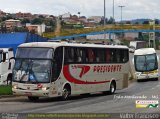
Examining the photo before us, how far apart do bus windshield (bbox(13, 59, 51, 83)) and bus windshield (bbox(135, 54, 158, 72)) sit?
26643mm

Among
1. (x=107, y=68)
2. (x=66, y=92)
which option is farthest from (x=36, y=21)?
(x=66, y=92)

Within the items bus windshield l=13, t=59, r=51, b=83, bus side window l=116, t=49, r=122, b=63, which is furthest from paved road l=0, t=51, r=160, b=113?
bus side window l=116, t=49, r=122, b=63

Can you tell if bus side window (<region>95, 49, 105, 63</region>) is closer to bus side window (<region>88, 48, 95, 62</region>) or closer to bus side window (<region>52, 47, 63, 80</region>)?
bus side window (<region>88, 48, 95, 62</region>)

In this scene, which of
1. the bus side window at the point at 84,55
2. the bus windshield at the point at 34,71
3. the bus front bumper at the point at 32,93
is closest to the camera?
the bus front bumper at the point at 32,93

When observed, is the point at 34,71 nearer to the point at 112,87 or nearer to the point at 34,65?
the point at 34,65

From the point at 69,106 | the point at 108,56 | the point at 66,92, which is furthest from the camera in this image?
the point at 108,56

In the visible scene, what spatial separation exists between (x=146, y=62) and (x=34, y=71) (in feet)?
88.3

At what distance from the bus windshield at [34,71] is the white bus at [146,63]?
26318 millimetres

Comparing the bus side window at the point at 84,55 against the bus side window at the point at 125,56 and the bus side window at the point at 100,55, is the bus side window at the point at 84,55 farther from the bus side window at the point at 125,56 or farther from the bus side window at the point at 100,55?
the bus side window at the point at 125,56

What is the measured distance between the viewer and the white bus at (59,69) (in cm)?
2384

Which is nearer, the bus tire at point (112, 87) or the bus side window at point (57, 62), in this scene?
the bus side window at point (57, 62)

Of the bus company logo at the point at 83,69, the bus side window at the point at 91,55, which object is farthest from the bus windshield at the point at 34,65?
the bus side window at the point at 91,55

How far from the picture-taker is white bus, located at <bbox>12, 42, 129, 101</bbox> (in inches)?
939

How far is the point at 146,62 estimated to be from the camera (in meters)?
49.5
